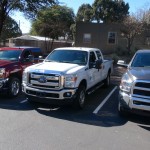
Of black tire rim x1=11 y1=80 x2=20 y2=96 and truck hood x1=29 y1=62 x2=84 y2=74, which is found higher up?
truck hood x1=29 y1=62 x2=84 y2=74

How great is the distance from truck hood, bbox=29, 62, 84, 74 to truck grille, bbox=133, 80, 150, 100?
194 cm

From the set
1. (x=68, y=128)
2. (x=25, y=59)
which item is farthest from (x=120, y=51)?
(x=68, y=128)

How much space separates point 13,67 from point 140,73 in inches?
174

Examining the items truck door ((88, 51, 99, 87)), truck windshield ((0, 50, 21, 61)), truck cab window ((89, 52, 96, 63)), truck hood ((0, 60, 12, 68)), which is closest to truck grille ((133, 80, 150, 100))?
truck door ((88, 51, 99, 87))

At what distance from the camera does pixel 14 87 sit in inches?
388

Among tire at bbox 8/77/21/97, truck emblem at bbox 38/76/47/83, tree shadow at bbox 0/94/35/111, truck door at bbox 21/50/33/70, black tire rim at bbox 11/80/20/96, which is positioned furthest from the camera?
truck door at bbox 21/50/33/70

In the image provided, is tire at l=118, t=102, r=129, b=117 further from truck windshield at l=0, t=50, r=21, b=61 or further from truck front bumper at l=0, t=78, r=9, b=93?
truck windshield at l=0, t=50, r=21, b=61

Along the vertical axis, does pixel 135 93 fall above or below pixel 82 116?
above

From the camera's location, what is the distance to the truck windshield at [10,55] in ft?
34.9

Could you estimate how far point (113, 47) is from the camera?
31062 mm

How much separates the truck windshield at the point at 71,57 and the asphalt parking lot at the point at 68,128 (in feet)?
4.77

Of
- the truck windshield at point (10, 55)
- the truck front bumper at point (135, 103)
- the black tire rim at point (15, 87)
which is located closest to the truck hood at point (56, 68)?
the black tire rim at point (15, 87)

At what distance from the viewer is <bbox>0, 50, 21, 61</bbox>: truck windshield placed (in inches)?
419

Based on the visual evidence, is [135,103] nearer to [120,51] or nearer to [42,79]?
[42,79]
